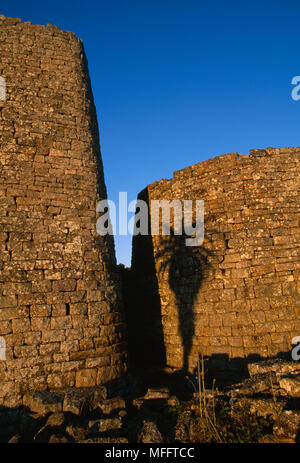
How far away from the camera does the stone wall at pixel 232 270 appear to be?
23.0 feet

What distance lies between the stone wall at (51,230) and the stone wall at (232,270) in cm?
209

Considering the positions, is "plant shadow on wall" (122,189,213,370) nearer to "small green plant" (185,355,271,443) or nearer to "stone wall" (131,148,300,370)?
"stone wall" (131,148,300,370)

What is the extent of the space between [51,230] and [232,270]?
4.19m

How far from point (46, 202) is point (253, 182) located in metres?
4.94

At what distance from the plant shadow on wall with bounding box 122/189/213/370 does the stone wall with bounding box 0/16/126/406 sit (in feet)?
6.68

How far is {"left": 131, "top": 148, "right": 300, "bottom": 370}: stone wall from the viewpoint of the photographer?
700 centimetres

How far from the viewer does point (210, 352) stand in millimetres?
7254

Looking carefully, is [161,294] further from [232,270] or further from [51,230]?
[51,230]

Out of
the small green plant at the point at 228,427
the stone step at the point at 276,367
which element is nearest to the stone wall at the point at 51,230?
the small green plant at the point at 228,427

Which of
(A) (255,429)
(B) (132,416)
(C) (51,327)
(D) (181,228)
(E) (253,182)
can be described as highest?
(E) (253,182)

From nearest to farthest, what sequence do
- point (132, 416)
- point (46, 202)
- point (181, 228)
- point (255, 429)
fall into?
point (255, 429)
point (132, 416)
point (46, 202)
point (181, 228)

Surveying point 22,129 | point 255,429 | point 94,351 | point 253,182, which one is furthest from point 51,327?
point 253,182

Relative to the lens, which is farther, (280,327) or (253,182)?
(253,182)
